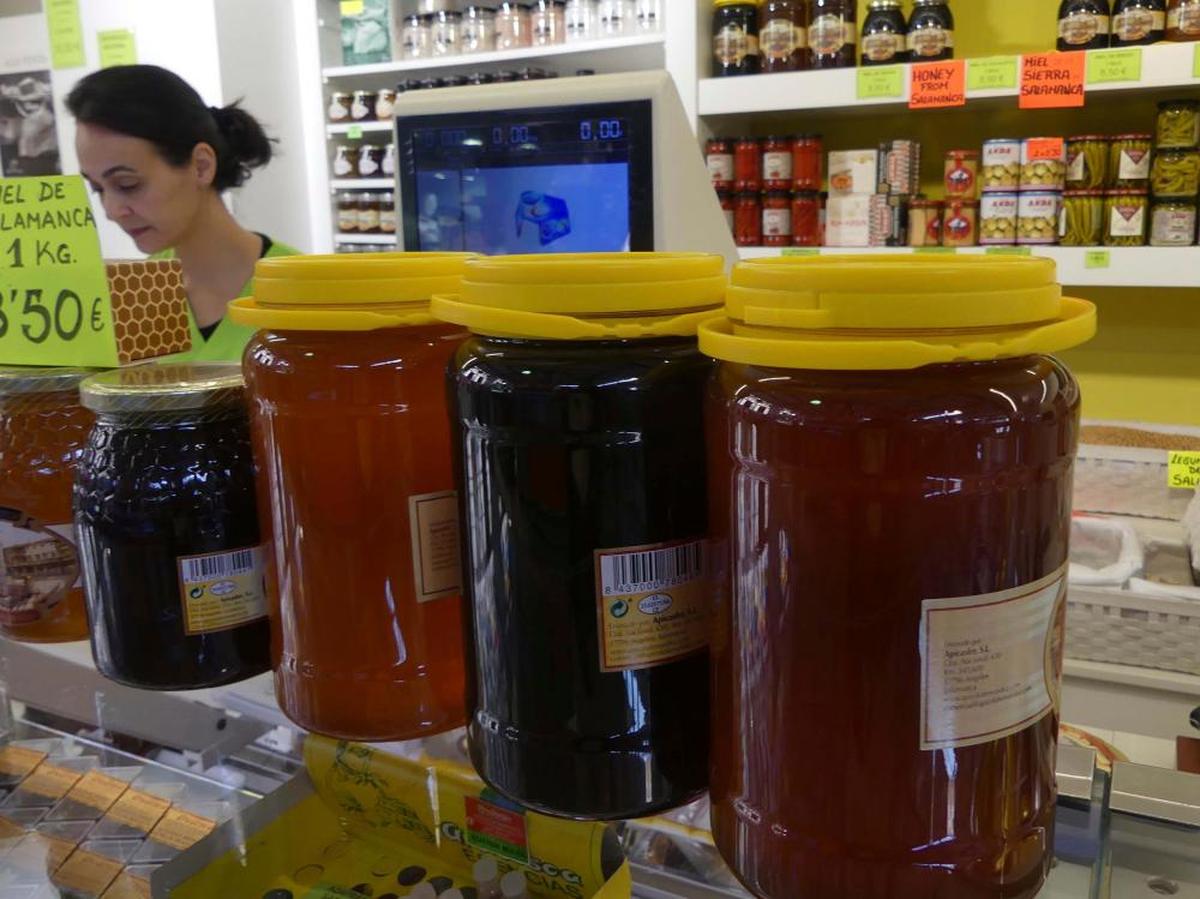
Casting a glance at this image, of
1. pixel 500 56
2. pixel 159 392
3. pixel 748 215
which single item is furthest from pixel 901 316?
pixel 500 56

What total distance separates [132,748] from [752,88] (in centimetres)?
189

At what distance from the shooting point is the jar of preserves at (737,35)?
2391 mm

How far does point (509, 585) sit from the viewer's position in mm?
553

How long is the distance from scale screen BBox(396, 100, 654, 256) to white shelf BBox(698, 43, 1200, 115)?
3.25 ft

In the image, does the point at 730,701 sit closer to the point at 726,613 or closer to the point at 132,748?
the point at 726,613

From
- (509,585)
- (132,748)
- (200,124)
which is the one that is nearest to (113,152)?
(200,124)

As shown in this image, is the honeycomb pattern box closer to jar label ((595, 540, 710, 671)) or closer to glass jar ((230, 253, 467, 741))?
glass jar ((230, 253, 467, 741))

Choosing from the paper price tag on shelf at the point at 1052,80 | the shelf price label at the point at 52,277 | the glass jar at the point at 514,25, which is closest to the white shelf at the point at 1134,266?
the paper price tag on shelf at the point at 1052,80

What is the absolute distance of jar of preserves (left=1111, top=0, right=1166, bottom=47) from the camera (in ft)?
6.69

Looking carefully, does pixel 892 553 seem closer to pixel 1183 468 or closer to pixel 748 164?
pixel 1183 468

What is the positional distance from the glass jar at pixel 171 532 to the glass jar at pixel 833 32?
6.23ft

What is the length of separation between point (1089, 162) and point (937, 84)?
0.35 m

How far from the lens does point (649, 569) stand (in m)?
0.54

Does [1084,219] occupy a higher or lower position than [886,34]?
lower
